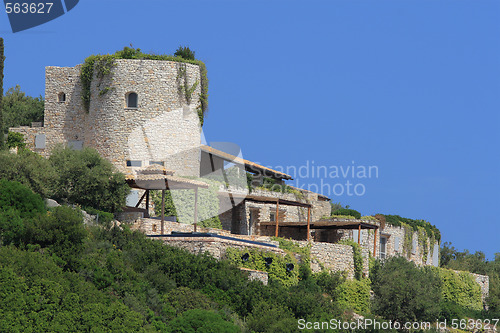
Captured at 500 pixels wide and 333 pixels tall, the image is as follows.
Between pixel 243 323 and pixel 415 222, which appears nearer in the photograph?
pixel 243 323

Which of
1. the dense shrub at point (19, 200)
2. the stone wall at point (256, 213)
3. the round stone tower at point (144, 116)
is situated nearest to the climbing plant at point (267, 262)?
the stone wall at point (256, 213)

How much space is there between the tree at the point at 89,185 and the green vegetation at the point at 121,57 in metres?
7.90

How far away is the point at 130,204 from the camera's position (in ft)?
145

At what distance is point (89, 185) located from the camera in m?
39.0

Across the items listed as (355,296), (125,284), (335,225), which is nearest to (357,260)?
(335,225)

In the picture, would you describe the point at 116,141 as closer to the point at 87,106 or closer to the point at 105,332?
the point at 87,106

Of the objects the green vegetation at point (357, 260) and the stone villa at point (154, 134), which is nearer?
the green vegetation at point (357, 260)

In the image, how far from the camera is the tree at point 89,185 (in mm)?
39031

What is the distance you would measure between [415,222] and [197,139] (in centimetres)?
1610

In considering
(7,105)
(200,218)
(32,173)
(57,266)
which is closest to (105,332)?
(57,266)

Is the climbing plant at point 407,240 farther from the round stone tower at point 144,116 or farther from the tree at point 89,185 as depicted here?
the tree at point 89,185

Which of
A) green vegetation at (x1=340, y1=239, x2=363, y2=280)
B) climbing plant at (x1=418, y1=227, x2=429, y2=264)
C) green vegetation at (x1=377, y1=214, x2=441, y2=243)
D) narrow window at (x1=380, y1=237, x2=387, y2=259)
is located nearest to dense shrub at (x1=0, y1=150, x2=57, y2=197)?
green vegetation at (x1=340, y1=239, x2=363, y2=280)

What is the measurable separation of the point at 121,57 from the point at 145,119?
3.55 metres

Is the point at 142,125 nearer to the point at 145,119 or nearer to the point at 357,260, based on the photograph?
the point at 145,119
